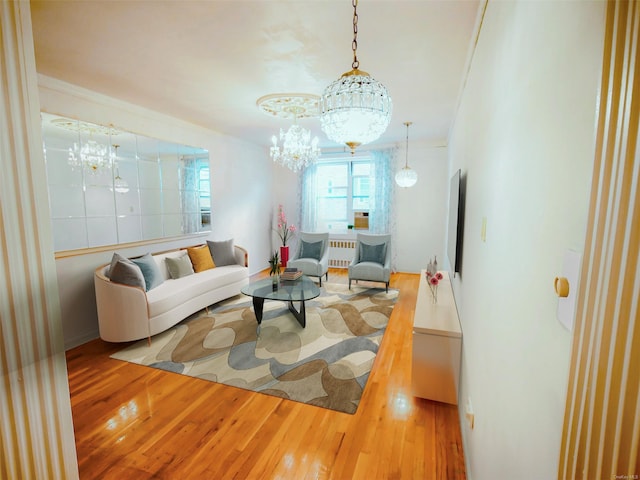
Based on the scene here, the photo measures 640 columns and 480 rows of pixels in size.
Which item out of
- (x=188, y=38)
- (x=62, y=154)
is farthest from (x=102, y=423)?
(x=188, y=38)

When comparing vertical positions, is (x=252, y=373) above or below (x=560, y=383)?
below

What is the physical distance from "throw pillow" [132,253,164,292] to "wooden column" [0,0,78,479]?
309 centimetres

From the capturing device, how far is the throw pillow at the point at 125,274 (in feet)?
10.2

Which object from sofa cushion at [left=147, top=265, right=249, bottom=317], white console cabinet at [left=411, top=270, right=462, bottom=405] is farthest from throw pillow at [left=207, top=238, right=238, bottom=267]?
white console cabinet at [left=411, top=270, right=462, bottom=405]

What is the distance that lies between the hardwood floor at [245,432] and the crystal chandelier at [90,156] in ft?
6.78

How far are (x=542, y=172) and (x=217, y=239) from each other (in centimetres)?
508

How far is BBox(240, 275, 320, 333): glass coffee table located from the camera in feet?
11.3

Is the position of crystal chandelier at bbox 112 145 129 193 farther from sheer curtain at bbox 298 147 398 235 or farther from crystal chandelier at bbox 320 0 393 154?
sheer curtain at bbox 298 147 398 235

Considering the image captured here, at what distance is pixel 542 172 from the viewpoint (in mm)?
800

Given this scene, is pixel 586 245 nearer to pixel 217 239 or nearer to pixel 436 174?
pixel 217 239

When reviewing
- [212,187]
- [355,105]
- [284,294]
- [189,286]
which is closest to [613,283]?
[355,105]

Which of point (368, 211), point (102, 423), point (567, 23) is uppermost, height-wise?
point (567, 23)

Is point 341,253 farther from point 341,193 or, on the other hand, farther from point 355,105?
point 355,105

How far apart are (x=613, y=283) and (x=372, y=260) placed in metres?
4.79
